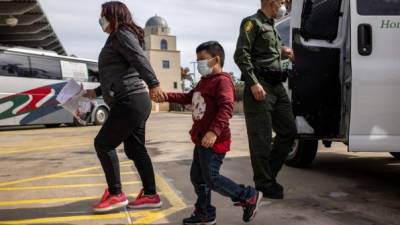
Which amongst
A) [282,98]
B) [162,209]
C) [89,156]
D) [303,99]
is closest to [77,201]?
[162,209]

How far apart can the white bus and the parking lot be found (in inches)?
378

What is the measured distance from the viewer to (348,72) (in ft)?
14.9

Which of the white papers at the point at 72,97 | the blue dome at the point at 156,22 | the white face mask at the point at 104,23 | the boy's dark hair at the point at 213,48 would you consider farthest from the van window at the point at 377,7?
the blue dome at the point at 156,22

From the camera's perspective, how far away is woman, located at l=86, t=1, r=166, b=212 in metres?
3.87

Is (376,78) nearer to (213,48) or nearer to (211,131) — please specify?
(213,48)

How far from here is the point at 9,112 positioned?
55.6 ft

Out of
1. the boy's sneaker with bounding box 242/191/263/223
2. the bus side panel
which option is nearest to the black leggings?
the boy's sneaker with bounding box 242/191/263/223

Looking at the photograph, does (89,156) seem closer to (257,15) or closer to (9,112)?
(257,15)

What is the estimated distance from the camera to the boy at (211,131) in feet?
11.0

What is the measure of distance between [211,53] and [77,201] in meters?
2.05

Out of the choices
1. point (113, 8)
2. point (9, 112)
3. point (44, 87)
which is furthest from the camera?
point (44, 87)

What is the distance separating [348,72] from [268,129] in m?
1.01

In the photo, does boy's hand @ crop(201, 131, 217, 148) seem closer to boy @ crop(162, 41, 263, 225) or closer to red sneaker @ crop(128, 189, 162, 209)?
boy @ crop(162, 41, 263, 225)

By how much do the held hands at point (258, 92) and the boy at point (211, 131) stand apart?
617 millimetres
